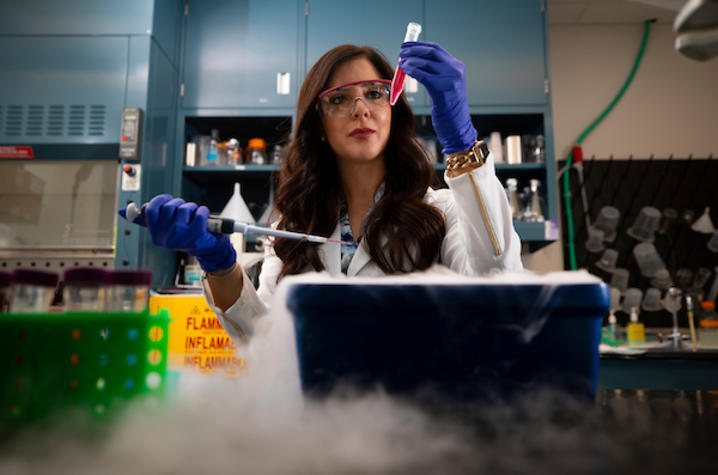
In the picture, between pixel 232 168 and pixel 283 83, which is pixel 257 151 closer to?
pixel 232 168

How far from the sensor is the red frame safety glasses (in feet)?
4.36

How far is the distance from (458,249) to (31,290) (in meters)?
0.97

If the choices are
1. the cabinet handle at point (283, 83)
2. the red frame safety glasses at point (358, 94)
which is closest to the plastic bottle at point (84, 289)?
the red frame safety glasses at point (358, 94)

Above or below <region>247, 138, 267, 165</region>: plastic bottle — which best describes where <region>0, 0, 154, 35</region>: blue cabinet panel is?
above

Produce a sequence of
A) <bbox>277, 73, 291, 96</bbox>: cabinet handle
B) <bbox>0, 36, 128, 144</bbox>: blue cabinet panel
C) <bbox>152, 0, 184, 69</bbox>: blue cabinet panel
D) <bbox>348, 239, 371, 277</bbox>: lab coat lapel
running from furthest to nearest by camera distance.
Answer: <bbox>277, 73, 291, 96</bbox>: cabinet handle < <bbox>152, 0, 184, 69</bbox>: blue cabinet panel < <bbox>0, 36, 128, 144</bbox>: blue cabinet panel < <bbox>348, 239, 371, 277</bbox>: lab coat lapel

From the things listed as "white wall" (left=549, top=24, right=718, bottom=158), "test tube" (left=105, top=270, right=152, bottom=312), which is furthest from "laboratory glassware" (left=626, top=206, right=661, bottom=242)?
"test tube" (left=105, top=270, right=152, bottom=312)

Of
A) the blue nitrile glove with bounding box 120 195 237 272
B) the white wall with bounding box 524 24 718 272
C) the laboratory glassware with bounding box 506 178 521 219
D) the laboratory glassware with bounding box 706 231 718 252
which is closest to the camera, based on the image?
the blue nitrile glove with bounding box 120 195 237 272

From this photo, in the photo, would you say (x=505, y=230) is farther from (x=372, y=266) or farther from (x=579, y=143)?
(x=579, y=143)

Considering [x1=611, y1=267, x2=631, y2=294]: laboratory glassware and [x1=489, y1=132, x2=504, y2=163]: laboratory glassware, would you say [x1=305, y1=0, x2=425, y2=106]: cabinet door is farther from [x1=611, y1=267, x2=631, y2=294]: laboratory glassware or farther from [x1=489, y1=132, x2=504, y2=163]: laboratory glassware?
[x1=611, y1=267, x2=631, y2=294]: laboratory glassware

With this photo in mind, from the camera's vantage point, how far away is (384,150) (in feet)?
4.83

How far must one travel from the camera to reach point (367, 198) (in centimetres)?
149

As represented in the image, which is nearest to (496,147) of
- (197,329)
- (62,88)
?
(197,329)

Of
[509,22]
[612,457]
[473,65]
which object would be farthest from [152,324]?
[509,22]

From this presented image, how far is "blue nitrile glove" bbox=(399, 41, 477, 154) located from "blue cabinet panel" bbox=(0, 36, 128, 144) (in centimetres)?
206
